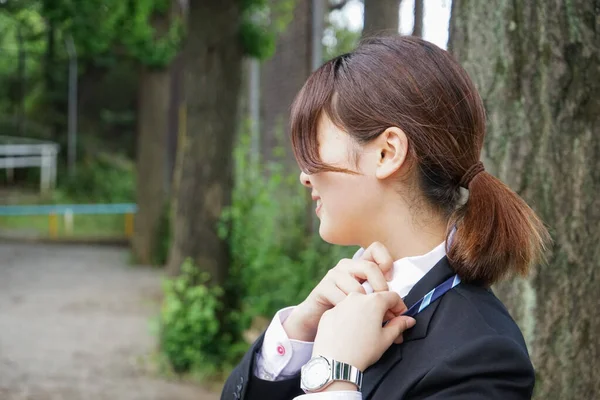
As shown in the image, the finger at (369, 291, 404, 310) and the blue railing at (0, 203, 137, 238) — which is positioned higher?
the finger at (369, 291, 404, 310)

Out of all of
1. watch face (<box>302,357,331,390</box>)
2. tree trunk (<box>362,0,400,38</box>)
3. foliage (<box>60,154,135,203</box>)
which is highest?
tree trunk (<box>362,0,400,38</box>)

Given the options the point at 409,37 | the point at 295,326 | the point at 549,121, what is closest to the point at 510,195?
the point at 409,37

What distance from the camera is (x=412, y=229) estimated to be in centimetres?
165

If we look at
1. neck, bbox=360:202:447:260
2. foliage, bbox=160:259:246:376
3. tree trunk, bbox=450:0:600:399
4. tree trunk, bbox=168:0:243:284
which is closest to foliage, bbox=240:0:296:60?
tree trunk, bbox=168:0:243:284

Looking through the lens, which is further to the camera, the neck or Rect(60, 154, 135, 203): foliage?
Rect(60, 154, 135, 203): foliage

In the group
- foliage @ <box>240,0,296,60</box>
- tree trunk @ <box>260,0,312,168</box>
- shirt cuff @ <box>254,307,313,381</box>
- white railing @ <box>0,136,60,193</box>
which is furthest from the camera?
white railing @ <box>0,136,60,193</box>

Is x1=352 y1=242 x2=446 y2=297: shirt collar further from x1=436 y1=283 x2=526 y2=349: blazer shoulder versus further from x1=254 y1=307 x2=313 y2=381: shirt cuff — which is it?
x1=254 y1=307 x2=313 y2=381: shirt cuff

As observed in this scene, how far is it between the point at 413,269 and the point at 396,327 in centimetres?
15

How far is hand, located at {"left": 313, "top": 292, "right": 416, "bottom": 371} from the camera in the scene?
1.50m

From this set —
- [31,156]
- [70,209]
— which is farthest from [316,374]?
[31,156]

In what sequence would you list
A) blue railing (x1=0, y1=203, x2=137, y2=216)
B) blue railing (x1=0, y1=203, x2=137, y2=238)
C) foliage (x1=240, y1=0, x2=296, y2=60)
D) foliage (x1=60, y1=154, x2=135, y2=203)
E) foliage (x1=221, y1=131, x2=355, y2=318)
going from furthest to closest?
foliage (x1=60, y1=154, x2=135, y2=203)
blue railing (x1=0, y1=203, x2=137, y2=216)
blue railing (x1=0, y1=203, x2=137, y2=238)
foliage (x1=240, y1=0, x2=296, y2=60)
foliage (x1=221, y1=131, x2=355, y2=318)

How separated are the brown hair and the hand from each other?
156 mm

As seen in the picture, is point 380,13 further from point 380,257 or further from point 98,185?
point 98,185

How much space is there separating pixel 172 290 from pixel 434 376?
635 centimetres
